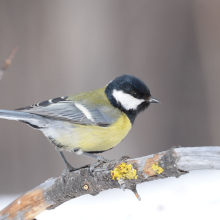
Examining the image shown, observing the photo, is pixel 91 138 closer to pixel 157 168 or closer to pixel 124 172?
pixel 124 172

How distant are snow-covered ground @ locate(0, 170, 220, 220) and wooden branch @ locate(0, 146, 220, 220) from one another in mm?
480

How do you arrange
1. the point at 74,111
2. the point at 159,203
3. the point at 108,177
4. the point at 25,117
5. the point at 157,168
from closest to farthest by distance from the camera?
the point at 157,168 → the point at 108,177 → the point at 25,117 → the point at 74,111 → the point at 159,203

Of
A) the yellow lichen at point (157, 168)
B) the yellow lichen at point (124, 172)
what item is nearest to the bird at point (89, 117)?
the yellow lichen at point (124, 172)

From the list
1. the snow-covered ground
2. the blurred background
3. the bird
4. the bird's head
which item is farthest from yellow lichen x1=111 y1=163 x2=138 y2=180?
the blurred background

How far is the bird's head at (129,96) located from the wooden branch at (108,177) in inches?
15.0

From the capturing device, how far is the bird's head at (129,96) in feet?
4.76

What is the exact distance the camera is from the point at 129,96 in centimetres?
148

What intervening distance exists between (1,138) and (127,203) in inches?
49.9

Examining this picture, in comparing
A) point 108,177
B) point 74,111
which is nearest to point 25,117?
point 74,111

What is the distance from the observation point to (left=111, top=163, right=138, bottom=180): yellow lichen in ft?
3.56

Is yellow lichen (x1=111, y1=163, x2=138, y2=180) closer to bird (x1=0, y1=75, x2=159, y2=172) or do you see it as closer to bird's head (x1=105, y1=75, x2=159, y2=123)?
bird (x1=0, y1=75, x2=159, y2=172)

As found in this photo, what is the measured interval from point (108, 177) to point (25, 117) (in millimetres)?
455

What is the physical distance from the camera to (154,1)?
237cm

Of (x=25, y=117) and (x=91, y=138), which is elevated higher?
(x=25, y=117)
